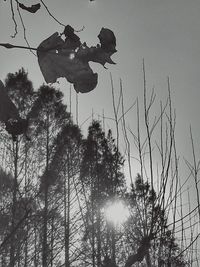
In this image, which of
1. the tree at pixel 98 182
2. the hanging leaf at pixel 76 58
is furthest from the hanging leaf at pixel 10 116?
the tree at pixel 98 182

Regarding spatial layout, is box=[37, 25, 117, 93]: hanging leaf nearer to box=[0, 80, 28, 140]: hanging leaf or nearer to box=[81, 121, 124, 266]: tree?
box=[0, 80, 28, 140]: hanging leaf

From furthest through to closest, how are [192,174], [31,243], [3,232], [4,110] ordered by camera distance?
[31,243] < [3,232] < [192,174] < [4,110]

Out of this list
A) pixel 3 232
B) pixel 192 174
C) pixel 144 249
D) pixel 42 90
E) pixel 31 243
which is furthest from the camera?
pixel 42 90

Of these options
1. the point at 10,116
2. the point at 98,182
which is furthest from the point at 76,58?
the point at 98,182

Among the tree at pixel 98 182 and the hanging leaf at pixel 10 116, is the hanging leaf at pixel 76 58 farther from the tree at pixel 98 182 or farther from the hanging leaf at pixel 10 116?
the tree at pixel 98 182

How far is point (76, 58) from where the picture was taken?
87 cm

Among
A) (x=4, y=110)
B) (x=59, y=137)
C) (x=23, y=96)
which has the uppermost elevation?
(x=23, y=96)

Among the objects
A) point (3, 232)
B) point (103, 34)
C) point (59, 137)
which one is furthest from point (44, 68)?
point (59, 137)

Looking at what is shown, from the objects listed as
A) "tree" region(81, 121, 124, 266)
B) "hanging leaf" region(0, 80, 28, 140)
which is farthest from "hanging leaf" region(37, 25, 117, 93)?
"tree" region(81, 121, 124, 266)

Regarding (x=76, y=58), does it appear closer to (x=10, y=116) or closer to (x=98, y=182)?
(x=10, y=116)

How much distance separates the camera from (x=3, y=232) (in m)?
8.99

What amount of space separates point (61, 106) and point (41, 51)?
43.7 feet

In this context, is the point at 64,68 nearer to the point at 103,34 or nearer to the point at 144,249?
the point at 103,34

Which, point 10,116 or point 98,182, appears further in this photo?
point 98,182
